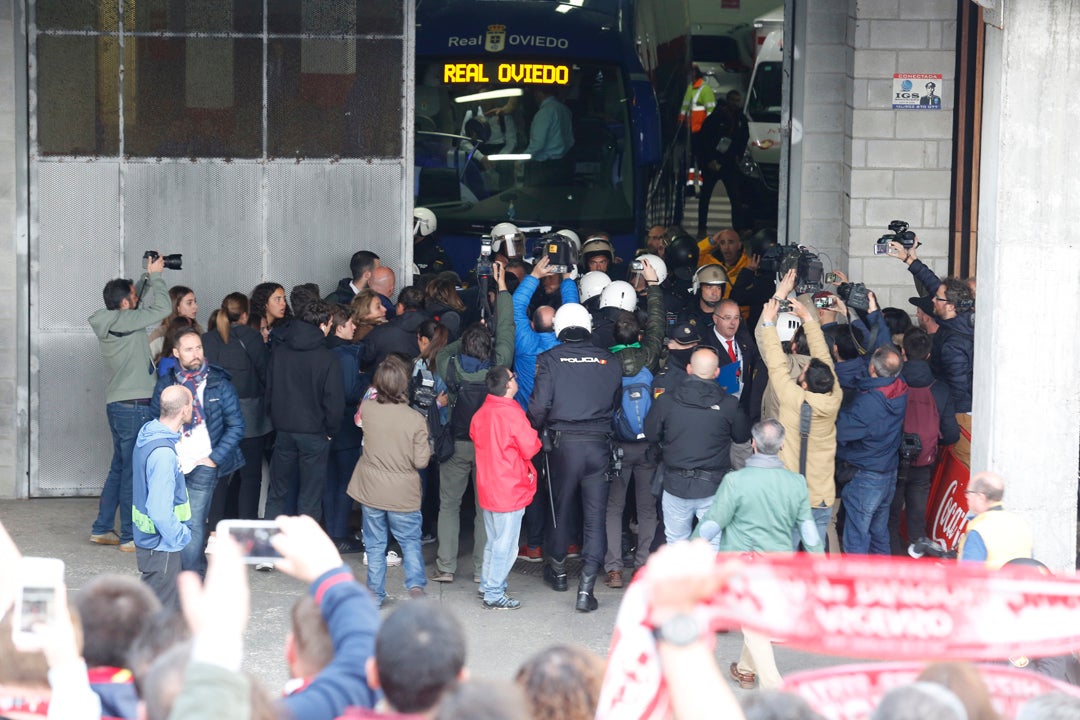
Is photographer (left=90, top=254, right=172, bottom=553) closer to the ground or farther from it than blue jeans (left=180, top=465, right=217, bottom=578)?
farther from it

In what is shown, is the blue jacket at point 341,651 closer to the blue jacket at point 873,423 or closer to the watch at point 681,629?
the watch at point 681,629

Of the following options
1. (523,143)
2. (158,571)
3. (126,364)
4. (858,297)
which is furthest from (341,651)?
(523,143)

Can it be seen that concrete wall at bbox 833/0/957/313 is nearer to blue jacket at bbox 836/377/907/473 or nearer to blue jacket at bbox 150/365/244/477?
blue jacket at bbox 836/377/907/473

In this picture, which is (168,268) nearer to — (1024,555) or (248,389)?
(248,389)

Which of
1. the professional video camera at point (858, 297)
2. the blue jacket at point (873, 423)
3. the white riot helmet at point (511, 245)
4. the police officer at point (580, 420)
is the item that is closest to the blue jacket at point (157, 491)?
the police officer at point (580, 420)

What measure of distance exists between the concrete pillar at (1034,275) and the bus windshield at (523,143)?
25.2 feet

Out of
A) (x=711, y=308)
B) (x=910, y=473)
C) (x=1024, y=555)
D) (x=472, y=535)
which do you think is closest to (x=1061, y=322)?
(x=1024, y=555)

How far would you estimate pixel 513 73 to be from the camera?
49.5 feet

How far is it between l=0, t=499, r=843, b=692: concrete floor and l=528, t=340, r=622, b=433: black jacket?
109 centimetres

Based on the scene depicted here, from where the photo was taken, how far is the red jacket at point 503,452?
29.1 feet

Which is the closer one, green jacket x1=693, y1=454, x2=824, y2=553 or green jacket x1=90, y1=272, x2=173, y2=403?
green jacket x1=693, y1=454, x2=824, y2=553

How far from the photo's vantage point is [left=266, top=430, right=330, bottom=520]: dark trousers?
969cm

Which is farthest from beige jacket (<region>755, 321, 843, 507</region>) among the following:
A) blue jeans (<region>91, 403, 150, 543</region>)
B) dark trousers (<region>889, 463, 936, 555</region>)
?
blue jeans (<region>91, 403, 150, 543</region>)

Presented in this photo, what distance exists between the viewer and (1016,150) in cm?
750
